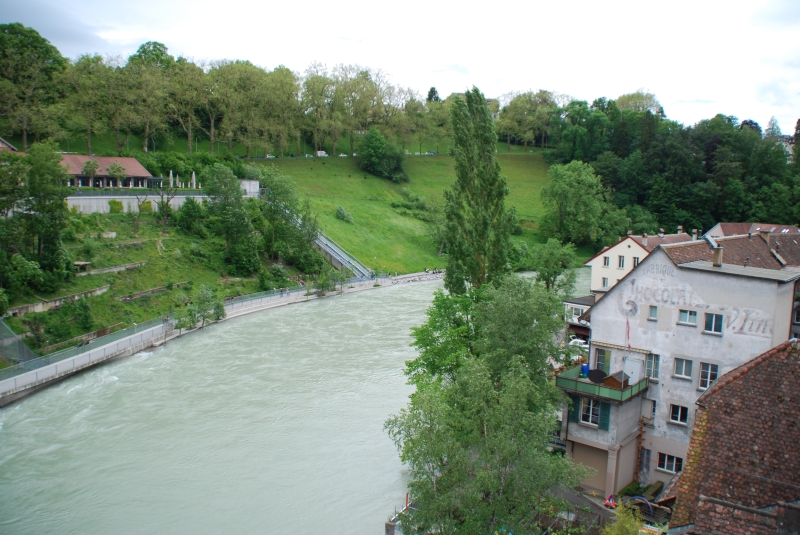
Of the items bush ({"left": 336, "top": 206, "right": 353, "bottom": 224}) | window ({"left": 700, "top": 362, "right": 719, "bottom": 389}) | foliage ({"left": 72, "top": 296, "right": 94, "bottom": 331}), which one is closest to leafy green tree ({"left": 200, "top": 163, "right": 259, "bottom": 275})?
foliage ({"left": 72, "top": 296, "right": 94, "bottom": 331})

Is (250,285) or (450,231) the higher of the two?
(450,231)

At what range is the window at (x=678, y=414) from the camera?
1767cm

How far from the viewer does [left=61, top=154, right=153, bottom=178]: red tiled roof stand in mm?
50562

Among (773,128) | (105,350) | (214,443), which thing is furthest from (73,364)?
(773,128)

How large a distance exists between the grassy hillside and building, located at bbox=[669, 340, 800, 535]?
51.3m

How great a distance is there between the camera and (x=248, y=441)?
74.1 feet

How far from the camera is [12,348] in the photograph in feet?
93.8

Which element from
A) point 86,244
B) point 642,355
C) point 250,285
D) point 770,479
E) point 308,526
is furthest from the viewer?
point 250,285

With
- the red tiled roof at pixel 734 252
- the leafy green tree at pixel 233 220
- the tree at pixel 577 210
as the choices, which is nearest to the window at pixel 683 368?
the red tiled roof at pixel 734 252

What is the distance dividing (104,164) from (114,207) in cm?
782

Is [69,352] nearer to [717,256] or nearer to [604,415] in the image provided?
[604,415]

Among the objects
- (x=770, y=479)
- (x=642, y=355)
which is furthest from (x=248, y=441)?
(x=770, y=479)

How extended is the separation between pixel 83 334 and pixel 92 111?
3715 cm

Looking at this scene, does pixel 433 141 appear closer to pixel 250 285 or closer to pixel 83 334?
pixel 250 285
